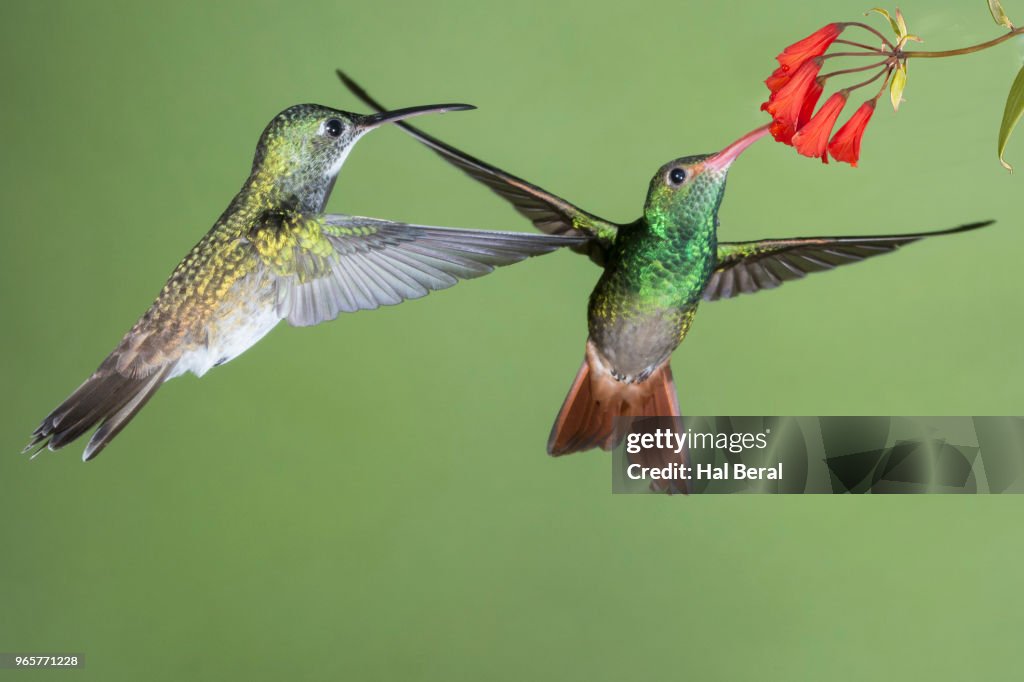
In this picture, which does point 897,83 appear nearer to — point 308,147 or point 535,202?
point 535,202

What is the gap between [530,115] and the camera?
1474 mm

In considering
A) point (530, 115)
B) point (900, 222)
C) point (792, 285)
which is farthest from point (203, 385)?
point (900, 222)

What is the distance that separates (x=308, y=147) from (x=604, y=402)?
1.32ft

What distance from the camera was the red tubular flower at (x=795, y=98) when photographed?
774mm

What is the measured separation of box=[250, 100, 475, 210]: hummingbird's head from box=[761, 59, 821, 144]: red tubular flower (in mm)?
313

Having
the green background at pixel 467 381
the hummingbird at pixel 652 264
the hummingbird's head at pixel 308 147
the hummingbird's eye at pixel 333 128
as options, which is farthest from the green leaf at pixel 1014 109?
the green background at pixel 467 381

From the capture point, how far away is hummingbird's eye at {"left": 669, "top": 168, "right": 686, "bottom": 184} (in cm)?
87

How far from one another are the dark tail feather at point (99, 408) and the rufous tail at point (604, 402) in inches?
16.5

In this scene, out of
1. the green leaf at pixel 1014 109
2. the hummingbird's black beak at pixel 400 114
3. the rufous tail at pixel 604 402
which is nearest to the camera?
the green leaf at pixel 1014 109

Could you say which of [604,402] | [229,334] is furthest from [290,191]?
[604,402]

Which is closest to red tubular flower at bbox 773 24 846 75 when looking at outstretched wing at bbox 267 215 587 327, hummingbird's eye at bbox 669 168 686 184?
hummingbird's eye at bbox 669 168 686 184

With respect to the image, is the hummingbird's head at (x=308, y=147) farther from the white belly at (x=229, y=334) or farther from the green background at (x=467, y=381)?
the green background at (x=467, y=381)

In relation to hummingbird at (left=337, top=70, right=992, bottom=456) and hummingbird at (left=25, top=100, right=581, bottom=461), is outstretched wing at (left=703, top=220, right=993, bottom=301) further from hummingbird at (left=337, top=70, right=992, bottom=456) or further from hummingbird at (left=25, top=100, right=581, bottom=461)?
hummingbird at (left=25, top=100, right=581, bottom=461)

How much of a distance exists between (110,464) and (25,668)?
35 centimetres
